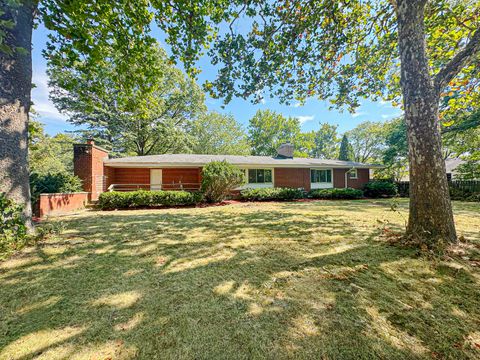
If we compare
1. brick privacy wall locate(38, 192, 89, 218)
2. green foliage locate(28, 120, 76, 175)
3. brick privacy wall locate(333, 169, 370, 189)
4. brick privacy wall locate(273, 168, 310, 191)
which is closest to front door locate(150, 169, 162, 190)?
brick privacy wall locate(38, 192, 89, 218)

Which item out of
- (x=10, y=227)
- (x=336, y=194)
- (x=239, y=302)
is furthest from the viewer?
(x=336, y=194)

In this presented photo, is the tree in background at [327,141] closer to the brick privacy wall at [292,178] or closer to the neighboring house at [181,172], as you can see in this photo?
the neighboring house at [181,172]

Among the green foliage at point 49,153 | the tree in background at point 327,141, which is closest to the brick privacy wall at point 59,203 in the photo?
the green foliage at point 49,153

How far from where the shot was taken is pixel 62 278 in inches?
115

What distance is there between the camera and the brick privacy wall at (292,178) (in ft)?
55.0

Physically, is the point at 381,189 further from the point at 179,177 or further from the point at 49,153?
the point at 49,153

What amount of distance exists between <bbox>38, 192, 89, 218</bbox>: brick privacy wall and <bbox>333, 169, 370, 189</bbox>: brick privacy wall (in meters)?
19.4

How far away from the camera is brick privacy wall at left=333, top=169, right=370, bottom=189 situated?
1838 centimetres

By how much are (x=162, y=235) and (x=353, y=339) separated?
4.63 metres

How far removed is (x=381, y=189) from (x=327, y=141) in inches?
1057

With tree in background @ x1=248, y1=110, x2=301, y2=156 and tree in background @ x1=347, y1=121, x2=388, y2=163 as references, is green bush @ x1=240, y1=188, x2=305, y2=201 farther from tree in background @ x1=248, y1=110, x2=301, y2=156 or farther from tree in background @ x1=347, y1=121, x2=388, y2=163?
tree in background @ x1=347, y1=121, x2=388, y2=163

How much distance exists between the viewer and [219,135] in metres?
29.7

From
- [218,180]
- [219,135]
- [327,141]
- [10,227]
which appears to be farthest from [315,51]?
[327,141]

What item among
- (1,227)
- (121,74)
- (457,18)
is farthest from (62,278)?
(457,18)
